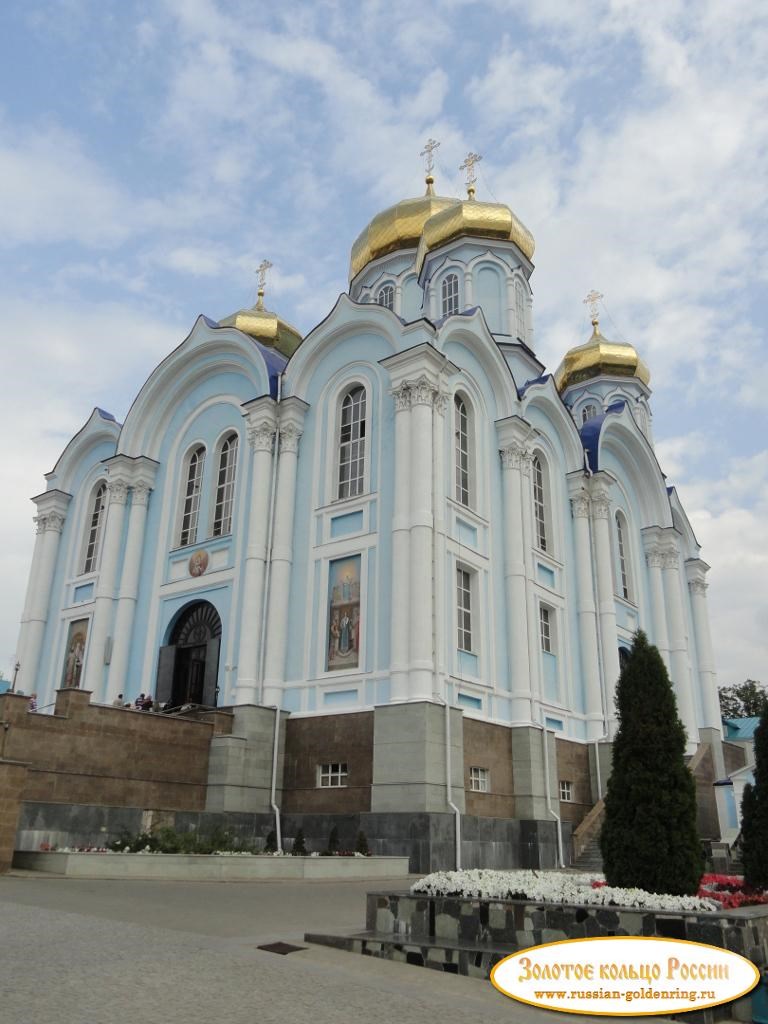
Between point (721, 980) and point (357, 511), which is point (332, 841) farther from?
point (721, 980)

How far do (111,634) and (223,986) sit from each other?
17354 mm

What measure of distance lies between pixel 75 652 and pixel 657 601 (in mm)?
16375

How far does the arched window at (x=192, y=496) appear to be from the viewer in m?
21.4

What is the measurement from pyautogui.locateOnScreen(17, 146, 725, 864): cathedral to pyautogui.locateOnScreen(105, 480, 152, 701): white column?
0.17ft

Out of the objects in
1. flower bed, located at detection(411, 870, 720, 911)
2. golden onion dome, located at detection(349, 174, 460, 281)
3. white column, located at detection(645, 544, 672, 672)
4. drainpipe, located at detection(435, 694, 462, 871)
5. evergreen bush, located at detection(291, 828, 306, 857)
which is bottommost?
flower bed, located at detection(411, 870, 720, 911)

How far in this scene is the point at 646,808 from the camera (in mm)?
7723

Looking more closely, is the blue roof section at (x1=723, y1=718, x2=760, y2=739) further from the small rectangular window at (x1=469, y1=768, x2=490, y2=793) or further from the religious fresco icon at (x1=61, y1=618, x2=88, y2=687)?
the religious fresco icon at (x1=61, y1=618, x2=88, y2=687)

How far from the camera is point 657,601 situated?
26047 mm

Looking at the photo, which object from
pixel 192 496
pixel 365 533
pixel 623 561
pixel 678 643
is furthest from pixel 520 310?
pixel 365 533

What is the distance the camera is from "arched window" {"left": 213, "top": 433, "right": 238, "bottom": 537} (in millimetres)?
20594

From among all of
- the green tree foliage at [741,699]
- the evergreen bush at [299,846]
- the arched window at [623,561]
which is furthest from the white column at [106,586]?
the green tree foliage at [741,699]

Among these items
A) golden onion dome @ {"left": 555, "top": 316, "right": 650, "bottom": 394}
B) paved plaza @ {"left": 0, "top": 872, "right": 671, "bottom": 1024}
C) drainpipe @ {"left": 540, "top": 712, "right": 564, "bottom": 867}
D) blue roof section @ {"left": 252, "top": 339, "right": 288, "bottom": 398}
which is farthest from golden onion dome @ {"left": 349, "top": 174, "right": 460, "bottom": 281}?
paved plaza @ {"left": 0, "top": 872, "right": 671, "bottom": 1024}

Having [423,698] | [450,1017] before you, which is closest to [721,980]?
[450,1017]

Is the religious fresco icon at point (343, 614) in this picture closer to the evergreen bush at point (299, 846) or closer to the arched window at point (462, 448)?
the arched window at point (462, 448)
